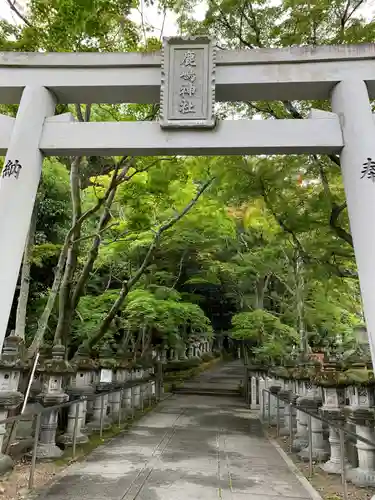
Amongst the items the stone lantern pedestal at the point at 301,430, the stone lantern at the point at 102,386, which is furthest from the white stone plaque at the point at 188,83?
the stone lantern at the point at 102,386

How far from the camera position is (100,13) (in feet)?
19.7

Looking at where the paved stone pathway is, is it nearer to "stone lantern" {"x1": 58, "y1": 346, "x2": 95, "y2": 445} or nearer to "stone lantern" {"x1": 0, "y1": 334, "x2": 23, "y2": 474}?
"stone lantern" {"x1": 58, "y1": 346, "x2": 95, "y2": 445}

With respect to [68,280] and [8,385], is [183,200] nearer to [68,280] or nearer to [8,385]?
[68,280]

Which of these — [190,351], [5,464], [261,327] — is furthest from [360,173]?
[190,351]

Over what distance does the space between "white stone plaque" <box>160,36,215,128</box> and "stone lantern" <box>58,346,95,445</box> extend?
16.9 ft

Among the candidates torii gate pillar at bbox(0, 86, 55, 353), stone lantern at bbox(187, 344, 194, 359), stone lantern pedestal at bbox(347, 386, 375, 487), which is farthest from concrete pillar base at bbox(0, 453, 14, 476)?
stone lantern at bbox(187, 344, 194, 359)

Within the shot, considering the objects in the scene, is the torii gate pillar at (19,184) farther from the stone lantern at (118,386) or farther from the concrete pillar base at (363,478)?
the stone lantern at (118,386)

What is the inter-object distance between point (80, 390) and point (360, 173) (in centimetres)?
685

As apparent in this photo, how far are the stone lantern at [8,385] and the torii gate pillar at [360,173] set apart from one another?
15.8ft

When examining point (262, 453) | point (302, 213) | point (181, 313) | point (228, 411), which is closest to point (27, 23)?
point (302, 213)

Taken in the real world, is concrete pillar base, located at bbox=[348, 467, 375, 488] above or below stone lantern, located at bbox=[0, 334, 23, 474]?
below

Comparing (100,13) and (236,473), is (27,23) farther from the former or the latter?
(236,473)

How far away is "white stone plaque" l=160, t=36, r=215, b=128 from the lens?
4.36m

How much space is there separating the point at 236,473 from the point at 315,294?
923 centimetres
